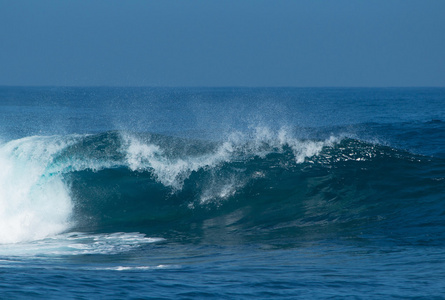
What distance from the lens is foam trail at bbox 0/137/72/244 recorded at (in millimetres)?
10344

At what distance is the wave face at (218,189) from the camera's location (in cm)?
1006

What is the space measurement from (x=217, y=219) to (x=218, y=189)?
1.54 m

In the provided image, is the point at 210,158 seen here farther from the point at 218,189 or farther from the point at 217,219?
the point at 217,219

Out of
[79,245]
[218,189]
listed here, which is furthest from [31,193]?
[218,189]

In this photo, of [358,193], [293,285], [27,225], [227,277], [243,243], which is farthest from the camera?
[358,193]

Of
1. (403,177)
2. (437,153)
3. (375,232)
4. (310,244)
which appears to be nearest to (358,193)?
(403,177)

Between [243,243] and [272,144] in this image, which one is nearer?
[243,243]

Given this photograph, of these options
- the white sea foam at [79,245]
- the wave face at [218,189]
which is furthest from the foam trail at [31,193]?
the white sea foam at [79,245]

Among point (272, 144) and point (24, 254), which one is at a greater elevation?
point (272, 144)

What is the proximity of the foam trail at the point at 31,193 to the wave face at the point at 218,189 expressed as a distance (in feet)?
0.08

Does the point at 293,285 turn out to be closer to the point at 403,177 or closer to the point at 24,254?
the point at 24,254

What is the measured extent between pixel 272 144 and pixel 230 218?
4.37m

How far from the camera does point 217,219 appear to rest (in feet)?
35.8

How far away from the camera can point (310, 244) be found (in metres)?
8.43
